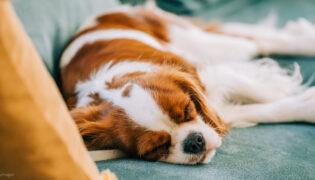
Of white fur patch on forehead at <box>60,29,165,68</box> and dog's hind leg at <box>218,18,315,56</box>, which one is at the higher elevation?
white fur patch on forehead at <box>60,29,165,68</box>

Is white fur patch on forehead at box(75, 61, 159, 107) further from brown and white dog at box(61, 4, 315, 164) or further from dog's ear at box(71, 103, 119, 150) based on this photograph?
dog's ear at box(71, 103, 119, 150)

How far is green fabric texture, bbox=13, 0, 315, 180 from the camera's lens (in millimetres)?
1064

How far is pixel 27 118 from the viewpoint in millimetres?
569

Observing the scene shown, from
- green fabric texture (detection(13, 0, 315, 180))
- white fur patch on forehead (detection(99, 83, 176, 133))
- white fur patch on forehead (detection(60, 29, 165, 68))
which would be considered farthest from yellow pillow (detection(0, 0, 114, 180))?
white fur patch on forehead (detection(60, 29, 165, 68))

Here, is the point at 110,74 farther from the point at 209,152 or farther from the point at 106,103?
the point at 209,152

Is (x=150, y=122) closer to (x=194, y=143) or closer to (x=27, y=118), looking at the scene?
(x=194, y=143)

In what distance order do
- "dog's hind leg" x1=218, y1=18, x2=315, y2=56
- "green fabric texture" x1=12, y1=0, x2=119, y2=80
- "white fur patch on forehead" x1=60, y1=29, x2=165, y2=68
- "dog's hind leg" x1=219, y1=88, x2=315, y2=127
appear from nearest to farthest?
"dog's hind leg" x1=219, y1=88, x2=315, y2=127, "green fabric texture" x1=12, y1=0, x2=119, y2=80, "white fur patch on forehead" x1=60, y1=29, x2=165, y2=68, "dog's hind leg" x1=218, y1=18, x2=315, y2=56

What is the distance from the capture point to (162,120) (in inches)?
52.3

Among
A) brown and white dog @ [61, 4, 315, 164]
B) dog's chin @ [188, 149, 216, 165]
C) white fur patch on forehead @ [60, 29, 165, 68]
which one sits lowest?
dog's chin @ [188, 149, 216, 165]

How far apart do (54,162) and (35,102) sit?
0.40 ft

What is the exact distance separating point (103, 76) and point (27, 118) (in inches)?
44.1

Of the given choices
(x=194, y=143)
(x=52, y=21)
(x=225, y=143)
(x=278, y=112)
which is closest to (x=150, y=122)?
(x=194, y=143)

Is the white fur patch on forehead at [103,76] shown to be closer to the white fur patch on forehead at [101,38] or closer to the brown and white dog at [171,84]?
the brown and white dog at [171,84]

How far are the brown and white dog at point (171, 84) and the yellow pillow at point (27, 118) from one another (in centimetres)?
69
